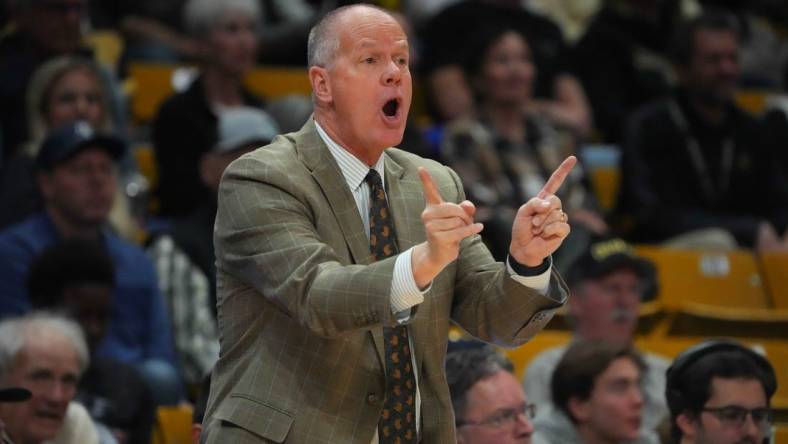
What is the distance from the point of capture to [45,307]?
549cm

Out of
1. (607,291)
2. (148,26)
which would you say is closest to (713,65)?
(607,291)

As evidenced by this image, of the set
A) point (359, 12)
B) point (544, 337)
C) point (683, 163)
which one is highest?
point (359, 12)

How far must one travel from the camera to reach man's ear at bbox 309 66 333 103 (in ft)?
10.5

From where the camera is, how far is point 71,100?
21.3 feet

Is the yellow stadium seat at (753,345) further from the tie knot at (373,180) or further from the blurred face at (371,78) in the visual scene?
the blurred face at (371,78)

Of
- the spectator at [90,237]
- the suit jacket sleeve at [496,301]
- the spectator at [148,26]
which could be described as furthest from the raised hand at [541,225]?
the spectator at [148,26]

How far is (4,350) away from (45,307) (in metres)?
0.80

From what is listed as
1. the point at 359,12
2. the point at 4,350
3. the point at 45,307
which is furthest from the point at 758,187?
the point at 359,12

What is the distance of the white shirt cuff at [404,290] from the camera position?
286cm

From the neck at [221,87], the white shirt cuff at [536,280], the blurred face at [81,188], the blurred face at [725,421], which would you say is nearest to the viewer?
the white shirt cuff at [536,280]

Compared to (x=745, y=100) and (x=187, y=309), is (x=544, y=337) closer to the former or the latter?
(x=187, y=309)

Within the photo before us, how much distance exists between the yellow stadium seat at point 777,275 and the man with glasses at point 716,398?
8.78ft

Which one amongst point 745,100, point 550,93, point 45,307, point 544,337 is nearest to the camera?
point 45,307

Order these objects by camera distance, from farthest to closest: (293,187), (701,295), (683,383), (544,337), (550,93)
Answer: (550,93)
(701,295)
(544,337)
(683,383)
(293,187)
